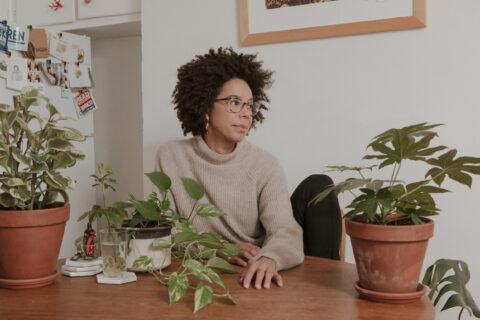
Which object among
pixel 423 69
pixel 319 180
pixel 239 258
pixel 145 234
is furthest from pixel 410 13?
pixel 145 234

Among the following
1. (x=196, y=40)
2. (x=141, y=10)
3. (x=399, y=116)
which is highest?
(x=141, y=10)

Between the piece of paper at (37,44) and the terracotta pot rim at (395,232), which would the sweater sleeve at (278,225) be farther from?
the piece of paper at (37,44)

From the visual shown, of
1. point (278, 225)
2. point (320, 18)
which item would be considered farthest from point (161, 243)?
point (320, 18)

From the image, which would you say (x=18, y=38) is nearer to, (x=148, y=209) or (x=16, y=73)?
(x=16, y=73)

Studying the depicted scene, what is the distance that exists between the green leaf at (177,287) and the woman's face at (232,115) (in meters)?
0.86

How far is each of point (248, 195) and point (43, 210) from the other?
31.7 inches

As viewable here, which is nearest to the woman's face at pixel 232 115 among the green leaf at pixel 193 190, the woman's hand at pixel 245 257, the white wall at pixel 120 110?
the woman's hand at pixel 245 257

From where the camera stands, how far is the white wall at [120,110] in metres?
3.14

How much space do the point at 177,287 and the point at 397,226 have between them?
438mm

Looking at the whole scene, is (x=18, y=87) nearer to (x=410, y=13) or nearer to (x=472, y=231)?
(x=410, y=13)

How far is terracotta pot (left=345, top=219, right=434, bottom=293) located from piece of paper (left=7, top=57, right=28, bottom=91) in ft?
7.43

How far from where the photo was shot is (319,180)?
1.68m

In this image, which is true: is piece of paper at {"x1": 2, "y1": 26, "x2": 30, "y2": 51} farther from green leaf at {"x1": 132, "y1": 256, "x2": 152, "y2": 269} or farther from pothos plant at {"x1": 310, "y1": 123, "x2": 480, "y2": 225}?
pothos plant at {"x1": 310, "y1": 123, "x2": 480, "y2": 225}

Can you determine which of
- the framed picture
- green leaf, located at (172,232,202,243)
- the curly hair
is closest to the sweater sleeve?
green leaf, located at (172,232,202,243)
